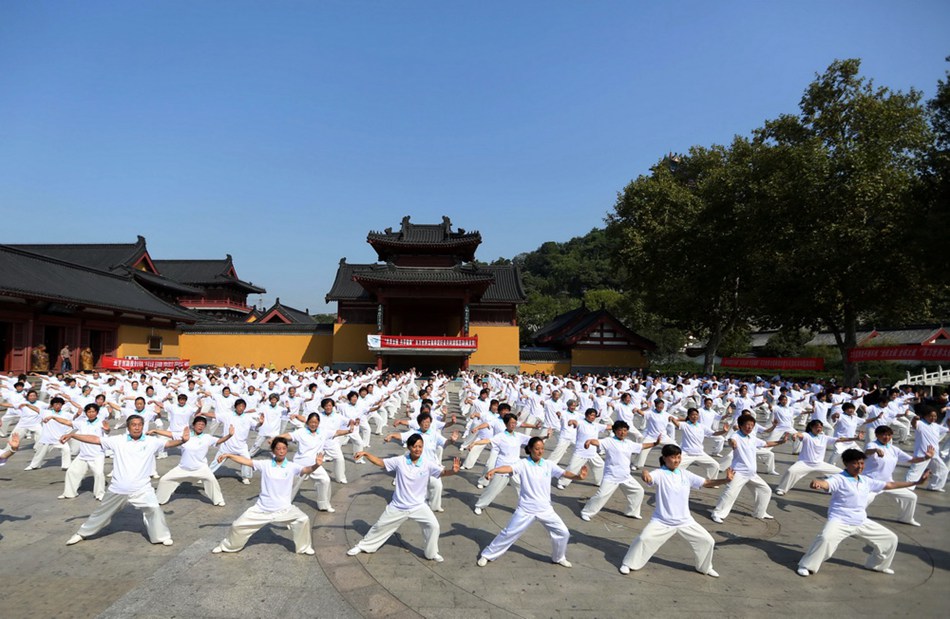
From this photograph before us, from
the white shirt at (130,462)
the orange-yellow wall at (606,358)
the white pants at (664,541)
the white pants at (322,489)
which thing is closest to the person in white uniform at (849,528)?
the white pants at (664,541)

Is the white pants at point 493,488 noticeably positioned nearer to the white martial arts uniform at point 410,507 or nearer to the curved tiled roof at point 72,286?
the white martial arts uniform at point 410,507

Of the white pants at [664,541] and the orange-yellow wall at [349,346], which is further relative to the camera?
the orange-yellow wall at [349,346]

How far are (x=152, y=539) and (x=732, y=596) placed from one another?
6399 mm

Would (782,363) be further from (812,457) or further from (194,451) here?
(194,451)

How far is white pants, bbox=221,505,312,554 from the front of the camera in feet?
19.0

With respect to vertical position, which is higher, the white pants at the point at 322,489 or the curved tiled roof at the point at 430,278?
the curved tiled roof at the point at 430,278

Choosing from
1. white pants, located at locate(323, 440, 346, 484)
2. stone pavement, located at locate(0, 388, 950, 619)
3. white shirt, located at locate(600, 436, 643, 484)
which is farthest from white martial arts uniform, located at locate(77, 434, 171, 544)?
white shirt, located at locate(600, 436, 643, 484)

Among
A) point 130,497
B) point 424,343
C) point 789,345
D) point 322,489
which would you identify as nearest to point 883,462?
point 322,489

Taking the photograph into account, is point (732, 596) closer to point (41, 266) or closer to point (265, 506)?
point (265, 506)

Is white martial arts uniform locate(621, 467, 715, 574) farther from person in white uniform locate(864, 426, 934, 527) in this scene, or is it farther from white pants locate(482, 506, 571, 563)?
person in white uniform locate(864, 426, 934, 527)

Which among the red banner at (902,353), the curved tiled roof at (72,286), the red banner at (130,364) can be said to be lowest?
the red banner at (130,364)

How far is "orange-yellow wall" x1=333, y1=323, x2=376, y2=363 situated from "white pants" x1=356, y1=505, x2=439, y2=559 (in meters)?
27.5

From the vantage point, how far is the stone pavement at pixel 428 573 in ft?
16.1

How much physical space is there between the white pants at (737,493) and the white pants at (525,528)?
300 centimetres
